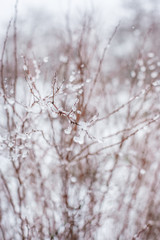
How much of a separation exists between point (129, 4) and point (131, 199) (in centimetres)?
808

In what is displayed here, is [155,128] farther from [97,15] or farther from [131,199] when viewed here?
[97,15]

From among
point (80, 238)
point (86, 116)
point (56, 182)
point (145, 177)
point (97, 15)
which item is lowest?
point (80, 238)

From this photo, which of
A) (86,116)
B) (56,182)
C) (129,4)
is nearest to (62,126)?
(86,116)

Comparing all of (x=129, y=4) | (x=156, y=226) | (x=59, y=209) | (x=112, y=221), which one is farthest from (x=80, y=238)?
(x=129, y=4)

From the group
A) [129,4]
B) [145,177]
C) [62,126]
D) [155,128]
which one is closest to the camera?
[62,126]

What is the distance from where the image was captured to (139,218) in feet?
8.85

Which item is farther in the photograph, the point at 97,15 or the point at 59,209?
the point at 97,15

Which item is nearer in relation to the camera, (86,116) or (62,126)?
(86,116)

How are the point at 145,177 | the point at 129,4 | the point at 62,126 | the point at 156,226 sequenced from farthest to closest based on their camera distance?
the point at 129,4
the point at 156,226
the point at 145,177
the point at 62,126

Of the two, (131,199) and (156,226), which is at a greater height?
(131,199)

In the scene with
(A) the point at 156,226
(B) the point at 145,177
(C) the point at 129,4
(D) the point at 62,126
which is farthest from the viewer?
(C) the point at 129,4

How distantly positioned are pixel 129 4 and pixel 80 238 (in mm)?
8653

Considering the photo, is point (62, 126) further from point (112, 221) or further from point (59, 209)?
point (112, 221)

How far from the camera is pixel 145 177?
2861 mm
